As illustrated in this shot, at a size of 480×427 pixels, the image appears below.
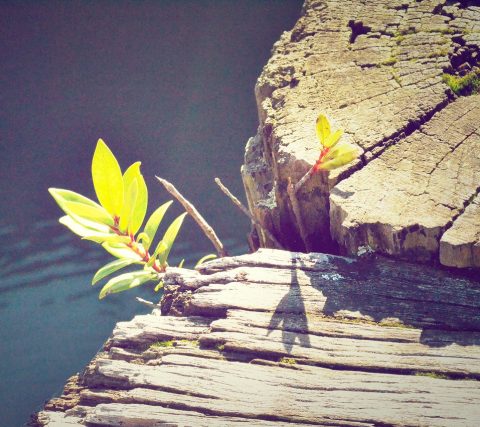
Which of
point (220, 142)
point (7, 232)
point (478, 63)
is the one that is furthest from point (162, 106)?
point (478, 63)

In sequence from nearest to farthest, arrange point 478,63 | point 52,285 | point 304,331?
point 304,331
point 478,63
point 52,285

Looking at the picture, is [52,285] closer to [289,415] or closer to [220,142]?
[220,142]

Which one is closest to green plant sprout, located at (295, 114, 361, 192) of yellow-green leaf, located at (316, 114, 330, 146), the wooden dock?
yellow-green leaf, located at (316, 114, 330, 146)

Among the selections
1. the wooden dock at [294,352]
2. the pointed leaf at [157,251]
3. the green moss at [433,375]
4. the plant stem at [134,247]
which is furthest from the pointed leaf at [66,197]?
the green moss at [433,375]

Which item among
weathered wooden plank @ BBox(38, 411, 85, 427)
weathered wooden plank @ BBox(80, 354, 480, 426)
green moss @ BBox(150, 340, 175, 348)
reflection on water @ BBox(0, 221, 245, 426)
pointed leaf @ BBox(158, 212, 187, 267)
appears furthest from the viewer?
reflection on water @ BBox(0, 221, 245, 426)

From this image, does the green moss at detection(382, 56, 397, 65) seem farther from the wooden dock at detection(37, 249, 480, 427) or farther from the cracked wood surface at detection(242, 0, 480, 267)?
the wooden dock at detection(37, 249, 480, 427)

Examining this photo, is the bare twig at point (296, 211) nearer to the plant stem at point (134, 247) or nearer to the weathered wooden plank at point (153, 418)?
the plant stem at point (134, 247)

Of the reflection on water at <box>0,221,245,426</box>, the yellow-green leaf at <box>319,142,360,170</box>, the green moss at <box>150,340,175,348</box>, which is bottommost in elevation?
the reflection on water at <box>0,221,245,426</box>
